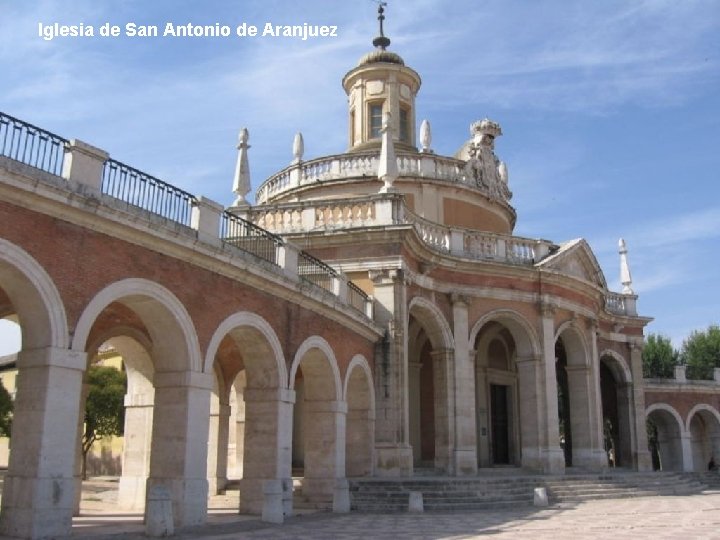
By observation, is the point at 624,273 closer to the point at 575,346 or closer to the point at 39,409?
the point at 575,346

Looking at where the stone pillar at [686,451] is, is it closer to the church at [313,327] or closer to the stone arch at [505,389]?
the church at [313,327]

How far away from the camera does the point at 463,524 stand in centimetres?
1463

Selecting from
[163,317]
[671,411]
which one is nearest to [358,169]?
[163,317]

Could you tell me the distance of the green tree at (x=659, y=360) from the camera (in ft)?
168

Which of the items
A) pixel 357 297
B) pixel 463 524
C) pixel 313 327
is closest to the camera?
pixel 463 524

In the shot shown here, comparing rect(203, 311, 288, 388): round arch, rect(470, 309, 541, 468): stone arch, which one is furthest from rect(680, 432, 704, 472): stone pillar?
rect(203, 311, 288, 388): round arch

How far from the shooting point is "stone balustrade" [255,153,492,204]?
26.9 metres

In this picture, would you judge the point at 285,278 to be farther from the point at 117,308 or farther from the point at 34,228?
the point at 34,228

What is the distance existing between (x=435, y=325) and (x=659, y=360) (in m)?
32.4

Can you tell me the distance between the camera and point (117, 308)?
51.7 ft

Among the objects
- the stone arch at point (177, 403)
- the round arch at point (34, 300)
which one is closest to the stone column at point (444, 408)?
the stone arch at point (177, 403)

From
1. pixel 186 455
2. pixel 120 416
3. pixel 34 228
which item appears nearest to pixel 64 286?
pixel 34 228

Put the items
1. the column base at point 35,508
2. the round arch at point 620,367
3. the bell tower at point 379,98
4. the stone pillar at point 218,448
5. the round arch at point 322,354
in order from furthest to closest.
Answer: the round arch at point 620,367 < the bell tower at point 379,98 < the stone pillar at point 218,448 < the round arch at point 322,354 < the column base at point 35,508

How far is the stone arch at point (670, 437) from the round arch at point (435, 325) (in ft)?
65.7
